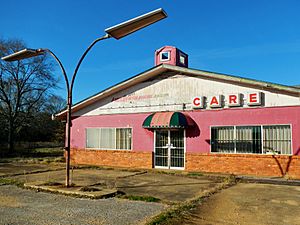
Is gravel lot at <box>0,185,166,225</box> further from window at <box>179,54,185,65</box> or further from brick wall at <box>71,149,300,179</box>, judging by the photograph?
window at <box>179,54,185,65</box>

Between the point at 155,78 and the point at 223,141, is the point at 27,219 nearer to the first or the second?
the point at 223,141

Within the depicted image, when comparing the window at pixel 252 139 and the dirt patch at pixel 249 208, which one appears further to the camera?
the window at pixel 252 139

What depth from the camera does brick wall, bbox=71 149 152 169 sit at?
16.8 meters

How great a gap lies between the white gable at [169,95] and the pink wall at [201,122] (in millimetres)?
327

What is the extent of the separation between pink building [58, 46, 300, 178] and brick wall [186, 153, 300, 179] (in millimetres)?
38

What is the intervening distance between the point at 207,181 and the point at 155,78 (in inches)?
285

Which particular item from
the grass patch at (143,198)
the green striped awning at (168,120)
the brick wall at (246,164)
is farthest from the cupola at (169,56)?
the grass patch at (143,198)

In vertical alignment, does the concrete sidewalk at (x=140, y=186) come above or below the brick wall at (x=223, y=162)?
below

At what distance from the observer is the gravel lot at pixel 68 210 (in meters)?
6.33

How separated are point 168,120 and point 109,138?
4.86m

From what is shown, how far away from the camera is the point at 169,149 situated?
16.1 meters

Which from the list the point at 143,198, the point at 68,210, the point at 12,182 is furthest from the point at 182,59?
the point at 68,210

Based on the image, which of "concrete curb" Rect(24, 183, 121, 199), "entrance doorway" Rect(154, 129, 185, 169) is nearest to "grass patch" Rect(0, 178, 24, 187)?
"concrete curb" Rect(24, 183, 121, 199)

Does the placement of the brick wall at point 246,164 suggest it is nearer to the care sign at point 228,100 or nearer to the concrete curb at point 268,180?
the concrete curb at point 268,180
